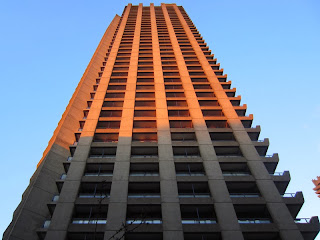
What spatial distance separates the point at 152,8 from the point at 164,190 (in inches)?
2578

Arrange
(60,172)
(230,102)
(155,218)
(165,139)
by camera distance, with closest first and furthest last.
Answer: (155,218) → (60,172) → (165,139) → (230,102)

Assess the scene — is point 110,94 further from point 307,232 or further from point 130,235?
point 307,232

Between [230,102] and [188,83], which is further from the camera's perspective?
[188,83]

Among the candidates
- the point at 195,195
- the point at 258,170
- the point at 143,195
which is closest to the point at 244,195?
the point at 258,170

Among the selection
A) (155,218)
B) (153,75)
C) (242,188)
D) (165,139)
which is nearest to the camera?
(155,218)

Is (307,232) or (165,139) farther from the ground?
(165,139)

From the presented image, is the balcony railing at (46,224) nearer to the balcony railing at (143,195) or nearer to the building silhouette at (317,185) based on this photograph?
the balcony railing at (143,195)

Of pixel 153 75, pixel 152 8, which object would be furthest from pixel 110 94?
pixel 152 8

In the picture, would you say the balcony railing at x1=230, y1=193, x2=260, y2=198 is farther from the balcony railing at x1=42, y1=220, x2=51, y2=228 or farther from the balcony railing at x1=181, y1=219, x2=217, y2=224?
the balcony railing at x1=42, y1=220, x2=51, y2=228

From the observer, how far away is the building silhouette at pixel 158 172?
2005cm

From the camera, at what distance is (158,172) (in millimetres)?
25328

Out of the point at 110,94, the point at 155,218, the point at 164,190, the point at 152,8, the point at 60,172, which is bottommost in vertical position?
the point at 155,218

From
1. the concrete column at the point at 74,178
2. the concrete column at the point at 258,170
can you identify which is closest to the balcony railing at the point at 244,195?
the concrete column at the point at 258,170

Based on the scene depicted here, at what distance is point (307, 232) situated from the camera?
20.1 metres
